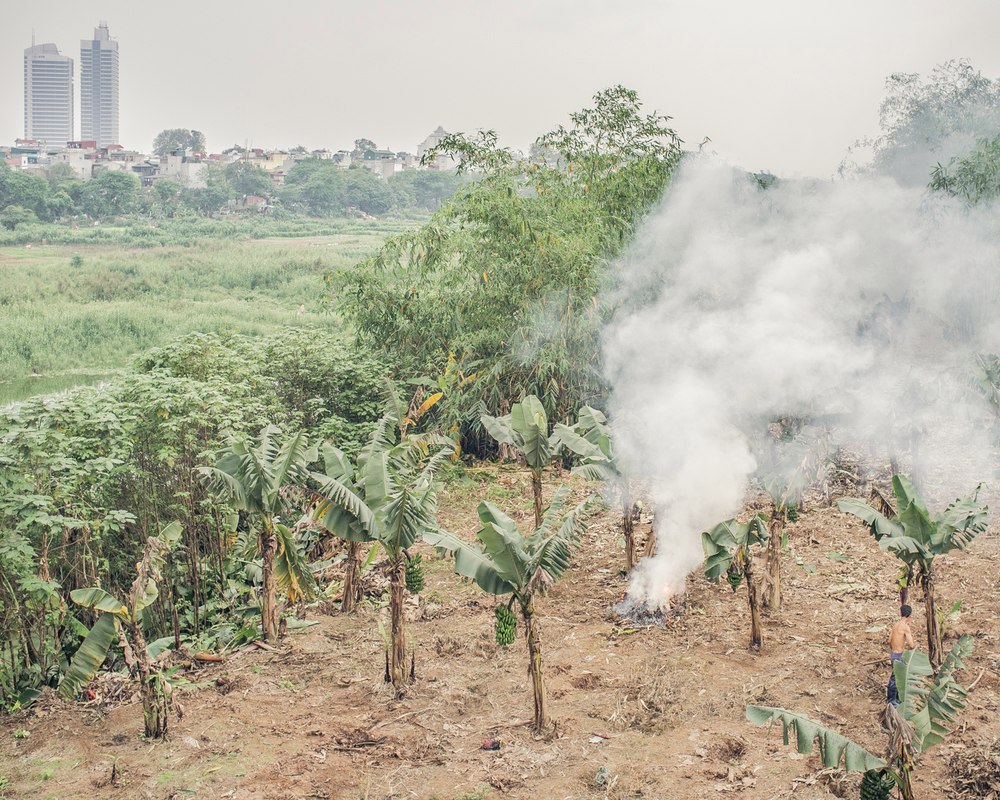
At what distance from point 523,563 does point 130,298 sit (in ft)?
78.0

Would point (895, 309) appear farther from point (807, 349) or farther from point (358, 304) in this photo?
point (358, 304)

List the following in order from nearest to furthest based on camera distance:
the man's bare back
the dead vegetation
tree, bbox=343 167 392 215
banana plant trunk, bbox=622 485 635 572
A: the dead vegetation → the man's bare back → banana plant trunk, bbox=622 485 635 572 → tree, bbox=343 167 392 215

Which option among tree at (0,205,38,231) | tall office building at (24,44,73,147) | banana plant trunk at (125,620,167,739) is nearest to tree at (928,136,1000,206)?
banana plant trunk at (125,620,167,739)

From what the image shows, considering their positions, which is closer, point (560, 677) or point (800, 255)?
point (560, 677)

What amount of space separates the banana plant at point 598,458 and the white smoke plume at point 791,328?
232 millimetres

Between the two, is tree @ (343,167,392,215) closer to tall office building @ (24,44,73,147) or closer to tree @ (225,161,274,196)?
tree @ (225,161,274,196)

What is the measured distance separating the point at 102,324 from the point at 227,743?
62.9ft

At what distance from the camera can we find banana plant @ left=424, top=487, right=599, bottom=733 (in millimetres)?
5988

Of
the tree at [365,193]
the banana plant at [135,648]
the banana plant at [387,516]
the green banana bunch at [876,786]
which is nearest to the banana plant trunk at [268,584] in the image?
the banana plant at [387,516]

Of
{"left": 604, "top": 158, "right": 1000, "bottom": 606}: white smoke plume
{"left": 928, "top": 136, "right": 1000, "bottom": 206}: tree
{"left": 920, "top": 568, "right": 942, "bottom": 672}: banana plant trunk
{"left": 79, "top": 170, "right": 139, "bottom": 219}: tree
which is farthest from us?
{"left": 79, "top": 170, "right": 139, "bottom": 219}: tree

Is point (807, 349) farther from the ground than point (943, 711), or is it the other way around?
point (807, 349)

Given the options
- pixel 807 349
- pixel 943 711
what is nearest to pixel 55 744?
pixel 943 711

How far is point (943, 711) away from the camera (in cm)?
509

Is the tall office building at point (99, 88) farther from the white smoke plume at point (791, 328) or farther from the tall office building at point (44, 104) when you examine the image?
the white smoke plume at point (791, 328)
